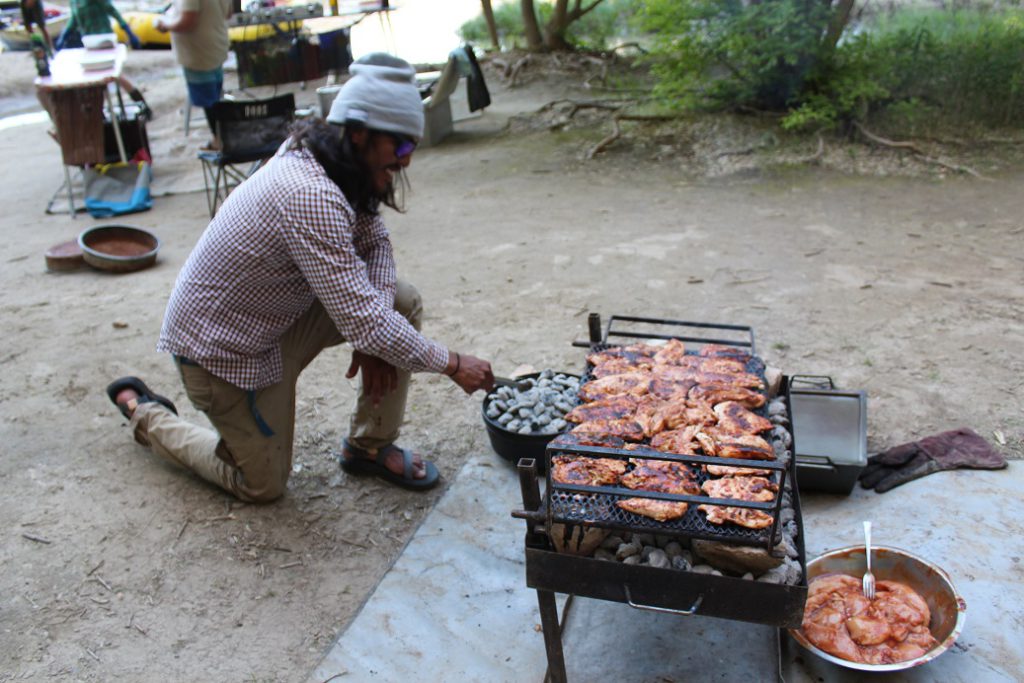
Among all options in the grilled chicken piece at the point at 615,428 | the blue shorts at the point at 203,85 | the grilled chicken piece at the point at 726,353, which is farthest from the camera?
the blue shorts at the point at 203,85

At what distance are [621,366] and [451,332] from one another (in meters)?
2.03

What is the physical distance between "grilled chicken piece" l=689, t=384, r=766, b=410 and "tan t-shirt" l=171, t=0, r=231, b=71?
6.95m

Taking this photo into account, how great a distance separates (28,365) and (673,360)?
3.64m

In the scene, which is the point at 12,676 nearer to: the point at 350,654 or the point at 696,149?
the point at 350,654

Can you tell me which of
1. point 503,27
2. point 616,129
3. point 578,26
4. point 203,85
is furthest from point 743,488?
point 503,27

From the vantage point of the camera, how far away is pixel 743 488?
7.37 feet

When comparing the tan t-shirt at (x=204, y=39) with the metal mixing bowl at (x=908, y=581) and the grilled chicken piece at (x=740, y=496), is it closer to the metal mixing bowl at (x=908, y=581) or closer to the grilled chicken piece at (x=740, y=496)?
the grilled chicken piece at (x=740, y=496)

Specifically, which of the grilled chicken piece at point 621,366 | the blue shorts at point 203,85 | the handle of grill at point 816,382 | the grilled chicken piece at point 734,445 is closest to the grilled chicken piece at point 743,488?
the grilled chicken piece at point 734,445

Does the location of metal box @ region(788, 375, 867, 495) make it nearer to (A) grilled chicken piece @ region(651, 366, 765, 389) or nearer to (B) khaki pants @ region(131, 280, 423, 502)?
(A) grilled chicken piece @ region(651, 366, 765, 389)

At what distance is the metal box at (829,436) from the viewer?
3.17m

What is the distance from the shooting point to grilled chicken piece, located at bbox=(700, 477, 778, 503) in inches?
87.0

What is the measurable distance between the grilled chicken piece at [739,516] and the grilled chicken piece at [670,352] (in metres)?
0.96

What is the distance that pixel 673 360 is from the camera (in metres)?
3.05

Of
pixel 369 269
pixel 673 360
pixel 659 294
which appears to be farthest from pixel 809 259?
pixel 369 269
